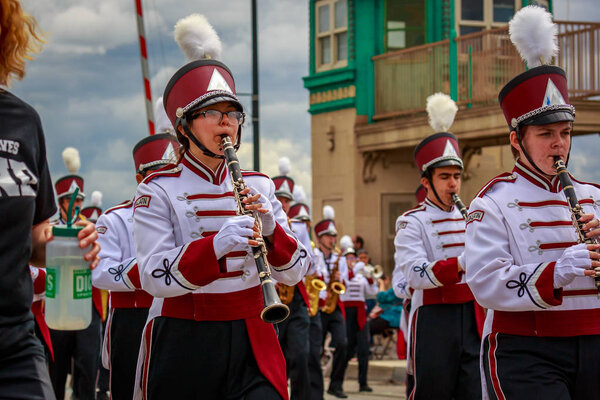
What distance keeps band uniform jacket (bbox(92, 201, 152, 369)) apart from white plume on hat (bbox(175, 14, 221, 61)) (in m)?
1.98

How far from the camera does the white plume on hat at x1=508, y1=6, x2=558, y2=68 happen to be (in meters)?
5.75

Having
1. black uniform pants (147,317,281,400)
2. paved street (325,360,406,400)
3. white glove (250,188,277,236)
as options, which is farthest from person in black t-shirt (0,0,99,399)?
paved street (325,360,406,400)

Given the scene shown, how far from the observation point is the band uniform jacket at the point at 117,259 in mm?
7363

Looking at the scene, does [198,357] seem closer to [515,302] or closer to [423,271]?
[515,302]

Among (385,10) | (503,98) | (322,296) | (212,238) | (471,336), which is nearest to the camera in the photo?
(212,238)

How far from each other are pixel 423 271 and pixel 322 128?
49.0 ft

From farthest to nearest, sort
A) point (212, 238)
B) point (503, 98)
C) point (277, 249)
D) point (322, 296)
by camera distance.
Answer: point (322, 296), point (503, 98), point (277, 249), point (212, 238)

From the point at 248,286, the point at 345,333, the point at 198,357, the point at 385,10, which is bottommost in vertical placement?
the point at 345,333

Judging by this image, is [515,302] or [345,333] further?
[345,333]

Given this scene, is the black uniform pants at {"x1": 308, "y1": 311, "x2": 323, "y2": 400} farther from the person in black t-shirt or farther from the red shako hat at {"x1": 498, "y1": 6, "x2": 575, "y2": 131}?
the person in black t-shirt

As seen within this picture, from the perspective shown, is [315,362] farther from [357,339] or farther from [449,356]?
[449,356]

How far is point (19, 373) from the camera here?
3.60 metres

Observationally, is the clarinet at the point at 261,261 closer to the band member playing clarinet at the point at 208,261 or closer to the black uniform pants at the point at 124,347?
the band member playing clarinet at the point at 208,261

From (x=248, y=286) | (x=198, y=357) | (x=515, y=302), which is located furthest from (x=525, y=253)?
(x=198, y=357)
